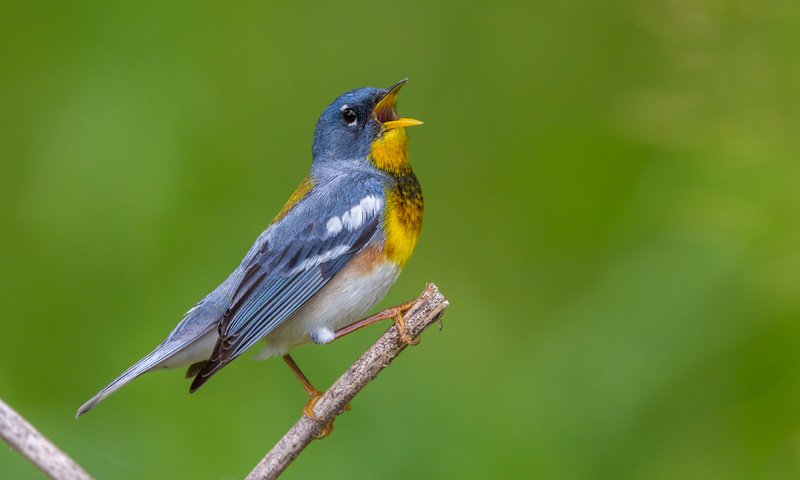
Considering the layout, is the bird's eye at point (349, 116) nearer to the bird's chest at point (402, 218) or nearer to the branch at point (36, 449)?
the bird's chest at point (402, 218)

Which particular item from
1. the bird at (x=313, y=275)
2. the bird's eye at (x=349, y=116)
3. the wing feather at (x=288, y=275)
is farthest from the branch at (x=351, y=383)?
the bird's eye at (x=349, y=116)

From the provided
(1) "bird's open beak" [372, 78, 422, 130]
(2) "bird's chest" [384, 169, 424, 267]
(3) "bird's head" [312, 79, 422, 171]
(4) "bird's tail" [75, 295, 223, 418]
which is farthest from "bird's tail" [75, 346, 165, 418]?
(1) "bird's open beak" [372, 78, 422, 130]

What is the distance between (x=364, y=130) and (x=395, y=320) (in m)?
0.93

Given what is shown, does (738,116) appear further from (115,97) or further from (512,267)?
(115,97)

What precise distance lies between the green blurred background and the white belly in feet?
1.70

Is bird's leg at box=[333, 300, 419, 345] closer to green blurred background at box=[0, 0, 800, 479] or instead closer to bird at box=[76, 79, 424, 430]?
bird at box=[76, 79, 424, 430]

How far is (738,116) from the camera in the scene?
10.9 ft

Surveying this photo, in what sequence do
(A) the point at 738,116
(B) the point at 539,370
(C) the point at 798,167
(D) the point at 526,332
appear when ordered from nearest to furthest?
1. (C) the point at 798,167
2. (A) the point at 738,116
3. (B) the point at 539,370
4. (D) the point at 526,332

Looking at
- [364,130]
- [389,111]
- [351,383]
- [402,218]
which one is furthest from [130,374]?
[389,111]

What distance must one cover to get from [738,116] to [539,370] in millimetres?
1154

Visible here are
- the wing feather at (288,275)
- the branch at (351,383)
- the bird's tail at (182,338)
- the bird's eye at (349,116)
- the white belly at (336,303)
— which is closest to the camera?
the branch at (351,383)

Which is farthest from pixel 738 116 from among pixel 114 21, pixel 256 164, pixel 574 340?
pixel 114 21

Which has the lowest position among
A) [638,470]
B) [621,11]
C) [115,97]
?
[638,470]

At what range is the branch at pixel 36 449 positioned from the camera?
1896 millimetres
